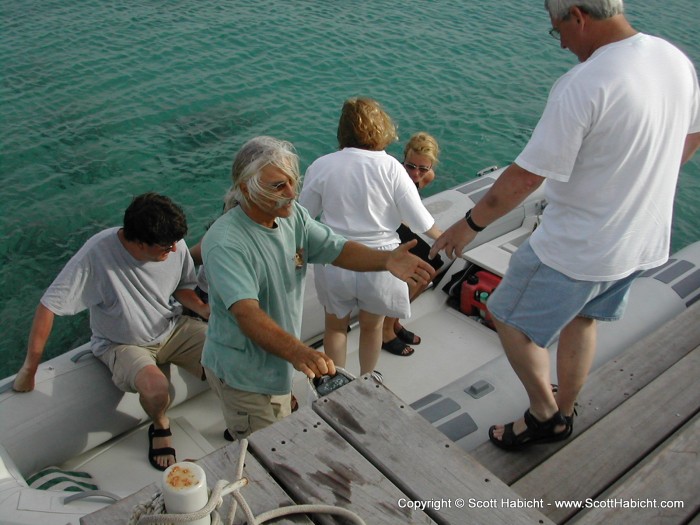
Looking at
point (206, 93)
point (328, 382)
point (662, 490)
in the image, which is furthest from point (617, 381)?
point (206, 93)

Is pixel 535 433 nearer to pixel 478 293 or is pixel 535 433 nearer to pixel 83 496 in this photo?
pixel 83 496

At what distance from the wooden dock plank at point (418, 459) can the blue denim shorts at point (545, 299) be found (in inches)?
28.1

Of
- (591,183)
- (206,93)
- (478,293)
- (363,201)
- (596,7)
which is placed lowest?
(206,93)

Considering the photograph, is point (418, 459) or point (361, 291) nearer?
point (418, 459)

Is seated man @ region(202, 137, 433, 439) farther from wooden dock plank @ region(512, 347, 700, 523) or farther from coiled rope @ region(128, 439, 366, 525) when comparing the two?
wooden dock plank @ region(512, 347, 700, 523)

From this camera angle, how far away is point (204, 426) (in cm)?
380

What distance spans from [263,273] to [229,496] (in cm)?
101

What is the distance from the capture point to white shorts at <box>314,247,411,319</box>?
3213 millimetres

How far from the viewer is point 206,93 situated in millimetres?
9117

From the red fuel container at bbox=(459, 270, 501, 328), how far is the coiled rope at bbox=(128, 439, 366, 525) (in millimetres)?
3185

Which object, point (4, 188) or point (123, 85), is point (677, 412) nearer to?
point (4, 188)

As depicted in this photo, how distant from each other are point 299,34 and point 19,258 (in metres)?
6.33

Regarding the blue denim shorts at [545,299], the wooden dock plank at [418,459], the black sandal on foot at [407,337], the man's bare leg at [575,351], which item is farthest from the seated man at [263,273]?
the black sandal on foot at [407,337]

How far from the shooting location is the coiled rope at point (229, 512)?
52.6 inches
